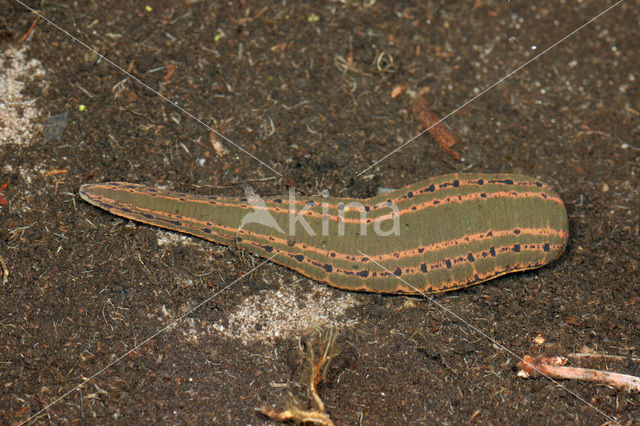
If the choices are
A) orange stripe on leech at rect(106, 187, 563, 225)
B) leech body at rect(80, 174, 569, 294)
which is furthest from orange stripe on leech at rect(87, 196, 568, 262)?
orange stripe on leech at rect(106, 187, 563, 225)

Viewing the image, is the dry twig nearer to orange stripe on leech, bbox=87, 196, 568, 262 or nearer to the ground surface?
the ground surface

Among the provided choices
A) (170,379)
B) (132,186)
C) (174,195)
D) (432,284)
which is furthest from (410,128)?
(170,379)

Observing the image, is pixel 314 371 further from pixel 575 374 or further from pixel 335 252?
pixel 575 374

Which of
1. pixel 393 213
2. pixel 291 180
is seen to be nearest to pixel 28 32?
pixel 291 180

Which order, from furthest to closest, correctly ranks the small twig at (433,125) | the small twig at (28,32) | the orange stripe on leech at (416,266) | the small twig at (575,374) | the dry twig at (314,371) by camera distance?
the small twig at (433,125)
the small twig at (28,32)
the orange stripe on leech at (416,266)
the small twig at (575,374)
the dry twig at (314,371)

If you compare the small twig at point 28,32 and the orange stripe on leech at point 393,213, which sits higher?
the small twig at point 28,32

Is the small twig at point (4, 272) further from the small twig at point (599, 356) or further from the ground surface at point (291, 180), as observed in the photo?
the small twig at point (599, 356)

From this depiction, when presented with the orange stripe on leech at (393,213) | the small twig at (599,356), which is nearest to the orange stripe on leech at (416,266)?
the orange stripe on leech at (393,213)
